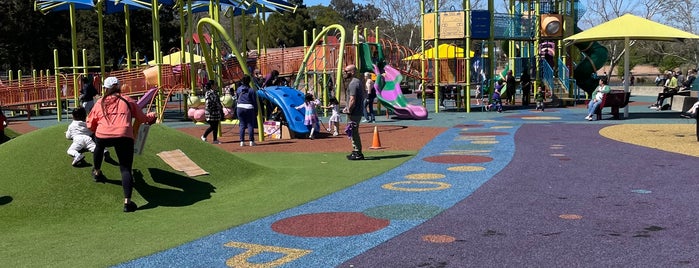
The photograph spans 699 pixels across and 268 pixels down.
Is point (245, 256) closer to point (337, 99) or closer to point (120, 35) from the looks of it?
point (337, 99)

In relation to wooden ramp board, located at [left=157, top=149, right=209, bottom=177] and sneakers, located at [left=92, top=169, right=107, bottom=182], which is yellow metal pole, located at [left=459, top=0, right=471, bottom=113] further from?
sneakers, located at [left=92, top=169, right=107, bottom=182]

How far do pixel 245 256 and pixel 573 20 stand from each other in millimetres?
28619

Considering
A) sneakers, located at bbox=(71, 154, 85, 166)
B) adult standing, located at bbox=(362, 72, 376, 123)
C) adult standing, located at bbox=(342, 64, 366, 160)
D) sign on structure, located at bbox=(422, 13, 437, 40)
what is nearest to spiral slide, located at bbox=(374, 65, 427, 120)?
adult standing, located at bbox=(362, 72, 376, 123)

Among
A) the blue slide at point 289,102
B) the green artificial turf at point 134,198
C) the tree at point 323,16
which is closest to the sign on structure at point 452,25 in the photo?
the blue slide at point 289,102

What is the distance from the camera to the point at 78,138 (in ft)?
26.3

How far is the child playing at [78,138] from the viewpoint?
26.1ft

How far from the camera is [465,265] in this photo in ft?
15.8


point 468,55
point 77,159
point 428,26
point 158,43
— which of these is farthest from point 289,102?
point 428,26

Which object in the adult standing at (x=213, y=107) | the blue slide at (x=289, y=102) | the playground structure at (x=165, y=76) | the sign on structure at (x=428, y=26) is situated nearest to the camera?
the adult standing at (x=213, y=107)

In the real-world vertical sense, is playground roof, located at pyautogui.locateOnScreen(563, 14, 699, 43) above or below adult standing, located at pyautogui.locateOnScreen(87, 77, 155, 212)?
above

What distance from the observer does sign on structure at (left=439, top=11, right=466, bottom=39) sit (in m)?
25.6

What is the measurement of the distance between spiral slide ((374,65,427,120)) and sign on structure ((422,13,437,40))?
12.2 ft

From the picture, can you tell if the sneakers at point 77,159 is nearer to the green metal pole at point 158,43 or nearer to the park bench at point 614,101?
the green metal pole at point 158,43

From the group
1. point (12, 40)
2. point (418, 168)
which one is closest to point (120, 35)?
point (12, 40)
